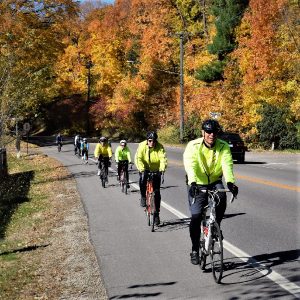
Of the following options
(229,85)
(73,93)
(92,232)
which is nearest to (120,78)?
(73,93)

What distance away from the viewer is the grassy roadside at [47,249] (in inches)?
270

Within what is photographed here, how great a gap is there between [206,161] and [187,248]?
2.20 m

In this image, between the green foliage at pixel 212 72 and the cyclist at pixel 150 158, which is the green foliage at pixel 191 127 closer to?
the green foliage at pixel 212 72

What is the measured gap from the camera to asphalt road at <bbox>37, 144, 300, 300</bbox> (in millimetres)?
6445

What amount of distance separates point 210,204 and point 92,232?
4.03 m

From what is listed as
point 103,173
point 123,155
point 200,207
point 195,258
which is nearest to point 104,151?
point 103,173

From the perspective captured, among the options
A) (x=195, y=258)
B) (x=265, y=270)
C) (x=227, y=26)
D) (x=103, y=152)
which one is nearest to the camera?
(x=265, y=270)

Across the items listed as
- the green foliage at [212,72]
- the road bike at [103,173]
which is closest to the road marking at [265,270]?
the road bike at [103,173]

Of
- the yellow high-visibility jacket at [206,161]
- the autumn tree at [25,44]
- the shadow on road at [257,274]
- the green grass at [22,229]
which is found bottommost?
the green grass at [22,229]

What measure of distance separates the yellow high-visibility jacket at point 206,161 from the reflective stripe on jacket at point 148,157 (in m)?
4.27

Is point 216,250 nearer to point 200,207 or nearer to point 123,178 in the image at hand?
point 200,207

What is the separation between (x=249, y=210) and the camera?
12.2 meters

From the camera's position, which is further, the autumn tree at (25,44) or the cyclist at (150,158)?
Result: the autumn tree at (25,44)

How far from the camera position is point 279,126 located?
1501 inches
